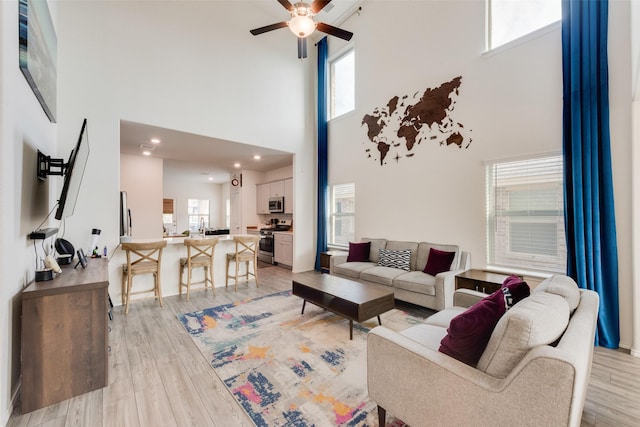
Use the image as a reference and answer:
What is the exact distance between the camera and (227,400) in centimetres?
193

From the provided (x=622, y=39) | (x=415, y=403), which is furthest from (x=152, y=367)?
(x=622, y=39)

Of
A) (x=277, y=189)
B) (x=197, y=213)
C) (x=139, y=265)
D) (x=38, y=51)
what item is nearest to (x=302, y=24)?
(x=38, y=51)

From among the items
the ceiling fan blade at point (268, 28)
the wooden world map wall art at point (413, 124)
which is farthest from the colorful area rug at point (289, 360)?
the ceiling fan blade at point (268, 28)

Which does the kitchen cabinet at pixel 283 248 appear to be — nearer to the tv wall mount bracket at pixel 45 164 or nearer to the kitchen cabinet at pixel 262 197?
the kitchen cabinet at pixel 262 197

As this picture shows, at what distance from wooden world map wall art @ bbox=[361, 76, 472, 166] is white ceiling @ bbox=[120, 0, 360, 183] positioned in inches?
78.9

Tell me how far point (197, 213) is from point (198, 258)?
25.6 feet

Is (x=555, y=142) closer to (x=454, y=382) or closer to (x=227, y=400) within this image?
(x=454, y=382)

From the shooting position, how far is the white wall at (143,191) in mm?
5934

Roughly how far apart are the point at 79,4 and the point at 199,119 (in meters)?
1.92

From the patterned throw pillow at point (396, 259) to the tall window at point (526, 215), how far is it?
3.57 ft

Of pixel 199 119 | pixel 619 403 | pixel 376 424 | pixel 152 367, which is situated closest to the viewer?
pixel 376 424

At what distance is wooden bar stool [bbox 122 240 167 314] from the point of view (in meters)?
3.59

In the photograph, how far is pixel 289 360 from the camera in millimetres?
2436

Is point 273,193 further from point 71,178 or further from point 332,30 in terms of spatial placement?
Result: point 71,178
